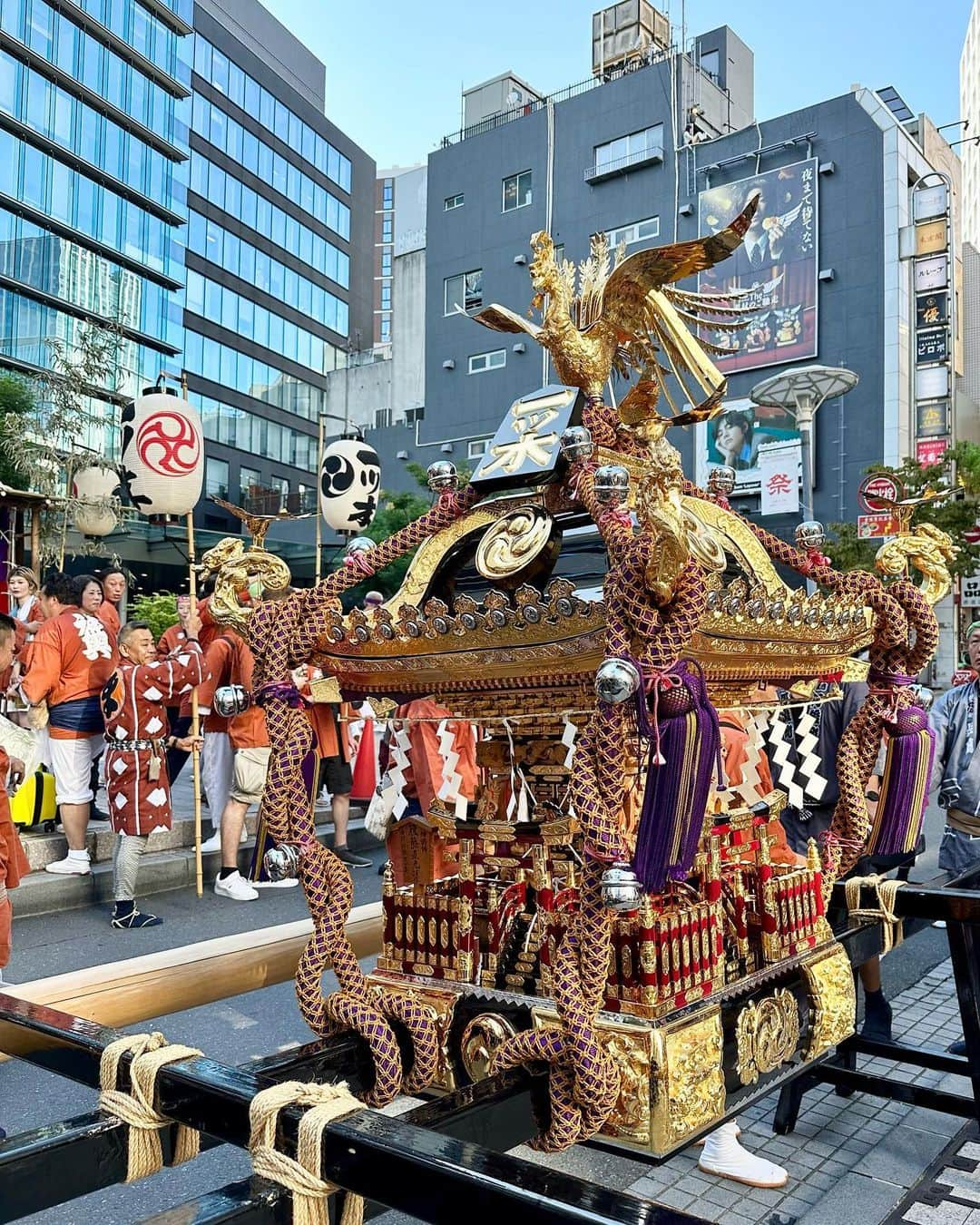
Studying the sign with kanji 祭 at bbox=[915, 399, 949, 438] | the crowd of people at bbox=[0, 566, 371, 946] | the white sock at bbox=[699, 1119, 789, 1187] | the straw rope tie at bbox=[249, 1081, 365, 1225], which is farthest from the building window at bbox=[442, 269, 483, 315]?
the straw rope tie at bbox=[249, 1081, 365, 1225]

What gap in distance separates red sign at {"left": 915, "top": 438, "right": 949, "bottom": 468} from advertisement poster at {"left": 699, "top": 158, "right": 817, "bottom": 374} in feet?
9.59

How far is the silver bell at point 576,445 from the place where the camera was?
82.6 inches

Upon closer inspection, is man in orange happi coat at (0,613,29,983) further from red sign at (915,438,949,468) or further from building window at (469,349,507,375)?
building window at (469,349,507,375)

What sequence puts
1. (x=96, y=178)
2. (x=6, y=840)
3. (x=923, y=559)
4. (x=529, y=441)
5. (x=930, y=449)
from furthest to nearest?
(x=96, y=178) < (x=930, y=449) < (x=6, y=840) < (x=923, y=559) < (x=529, y=441)

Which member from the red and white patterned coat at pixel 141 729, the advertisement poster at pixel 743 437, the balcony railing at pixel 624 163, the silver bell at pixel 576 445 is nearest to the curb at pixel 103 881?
the red and white patterned coat at pixel 141 729

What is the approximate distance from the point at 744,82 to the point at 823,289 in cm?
776

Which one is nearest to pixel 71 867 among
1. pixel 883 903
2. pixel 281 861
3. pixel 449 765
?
pixel 449 765

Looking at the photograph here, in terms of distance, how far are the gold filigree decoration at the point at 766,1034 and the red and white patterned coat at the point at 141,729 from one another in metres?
4.14

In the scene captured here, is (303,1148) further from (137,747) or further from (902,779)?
(137,747)

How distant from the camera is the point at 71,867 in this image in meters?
6.07

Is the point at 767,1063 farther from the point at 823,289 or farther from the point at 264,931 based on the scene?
the point at 823,289

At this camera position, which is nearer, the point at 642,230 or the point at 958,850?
the point at 958,850

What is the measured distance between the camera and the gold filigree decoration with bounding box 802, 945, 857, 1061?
251cm

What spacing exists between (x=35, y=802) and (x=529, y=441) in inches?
210
